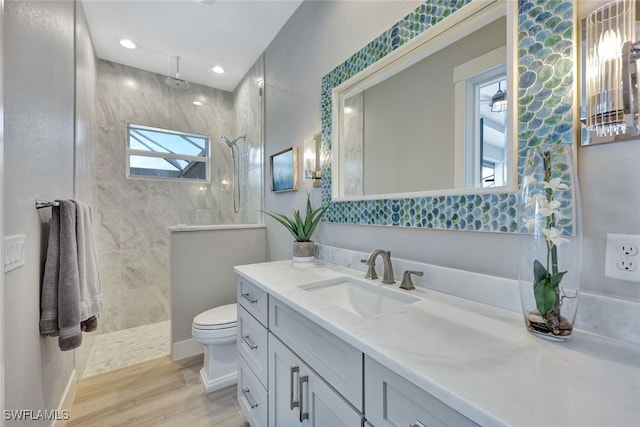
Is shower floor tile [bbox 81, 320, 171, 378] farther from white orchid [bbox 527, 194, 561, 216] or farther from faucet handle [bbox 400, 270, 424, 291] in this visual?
white orchid [bbox 527, 194, 561, 216]

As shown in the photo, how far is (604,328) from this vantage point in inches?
26.4

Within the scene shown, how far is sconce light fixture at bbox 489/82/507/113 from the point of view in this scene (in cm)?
89

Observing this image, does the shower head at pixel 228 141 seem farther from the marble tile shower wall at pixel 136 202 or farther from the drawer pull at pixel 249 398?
the drawer pull at pixel 249 398

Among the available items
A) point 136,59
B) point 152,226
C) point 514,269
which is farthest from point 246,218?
point 514,269

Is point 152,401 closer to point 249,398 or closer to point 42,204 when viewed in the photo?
point 249,398

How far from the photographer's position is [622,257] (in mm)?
655

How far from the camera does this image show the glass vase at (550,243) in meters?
0.67

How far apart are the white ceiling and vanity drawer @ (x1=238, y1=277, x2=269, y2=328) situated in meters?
2.04

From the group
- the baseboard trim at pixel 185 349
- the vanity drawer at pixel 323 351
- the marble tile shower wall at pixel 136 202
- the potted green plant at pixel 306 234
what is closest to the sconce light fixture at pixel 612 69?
the vanity drawer at pixel 323 351

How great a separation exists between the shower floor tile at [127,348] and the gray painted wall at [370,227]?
133cm

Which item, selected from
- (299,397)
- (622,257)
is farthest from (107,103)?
(622,257)

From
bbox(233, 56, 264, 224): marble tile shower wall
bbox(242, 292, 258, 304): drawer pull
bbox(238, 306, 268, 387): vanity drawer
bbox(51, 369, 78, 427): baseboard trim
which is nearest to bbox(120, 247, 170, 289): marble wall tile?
bbox(233, 56, 264, 224): marble tile shower wall

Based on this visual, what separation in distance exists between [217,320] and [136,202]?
188 centimetres

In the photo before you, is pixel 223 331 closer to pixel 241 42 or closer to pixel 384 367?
pixel 384 367
